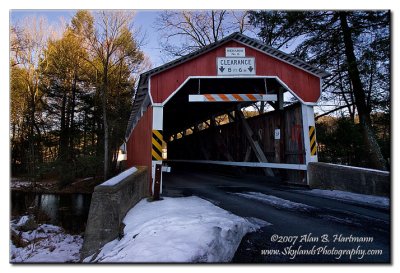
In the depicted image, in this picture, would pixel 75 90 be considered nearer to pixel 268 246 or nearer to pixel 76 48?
pixel 76 48

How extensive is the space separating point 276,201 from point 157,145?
3.13 m

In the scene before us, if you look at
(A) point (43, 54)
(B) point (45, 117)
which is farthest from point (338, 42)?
(B) point (45, 117)

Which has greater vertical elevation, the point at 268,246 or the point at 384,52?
the point at 384,52

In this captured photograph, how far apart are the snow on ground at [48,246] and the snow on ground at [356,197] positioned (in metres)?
5.28

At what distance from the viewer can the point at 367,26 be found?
26.8ft

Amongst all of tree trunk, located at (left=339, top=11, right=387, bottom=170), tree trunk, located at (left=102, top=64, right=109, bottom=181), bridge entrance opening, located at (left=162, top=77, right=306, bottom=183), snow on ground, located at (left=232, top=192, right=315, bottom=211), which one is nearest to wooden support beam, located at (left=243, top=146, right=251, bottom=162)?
bridge entrance opening, located at (left=162, top=77, right=306, bottom=183)

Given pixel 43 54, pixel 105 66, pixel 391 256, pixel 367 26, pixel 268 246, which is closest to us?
pixel 391 256

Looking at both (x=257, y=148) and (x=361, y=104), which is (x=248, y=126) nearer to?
(x=257, y=148)

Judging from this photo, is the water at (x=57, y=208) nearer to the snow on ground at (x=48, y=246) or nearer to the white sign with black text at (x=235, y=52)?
the snow on ground at (x=48, y=246)

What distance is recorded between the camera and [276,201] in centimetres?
560

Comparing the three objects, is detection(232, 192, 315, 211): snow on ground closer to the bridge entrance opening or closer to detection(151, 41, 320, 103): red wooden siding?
the bridge entrance opening

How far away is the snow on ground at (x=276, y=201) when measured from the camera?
4.94 metres

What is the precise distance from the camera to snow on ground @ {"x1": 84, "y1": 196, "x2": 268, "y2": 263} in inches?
108

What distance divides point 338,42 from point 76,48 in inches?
638
